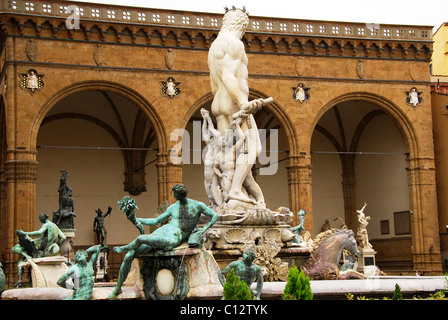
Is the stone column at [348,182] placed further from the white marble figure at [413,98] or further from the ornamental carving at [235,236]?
the ornamental carving at [235,236]

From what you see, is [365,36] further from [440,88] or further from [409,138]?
[440,88]

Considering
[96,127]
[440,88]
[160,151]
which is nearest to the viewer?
[160,151]

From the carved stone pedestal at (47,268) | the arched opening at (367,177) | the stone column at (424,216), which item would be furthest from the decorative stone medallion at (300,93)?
the carved stone pedestal at (47,268)

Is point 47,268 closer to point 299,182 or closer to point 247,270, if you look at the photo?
point 247,270

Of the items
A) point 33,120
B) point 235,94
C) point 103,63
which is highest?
point 103,63

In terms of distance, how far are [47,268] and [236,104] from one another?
14.9 feet

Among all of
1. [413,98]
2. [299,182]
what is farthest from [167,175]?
[413,98]

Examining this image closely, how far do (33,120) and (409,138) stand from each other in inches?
549

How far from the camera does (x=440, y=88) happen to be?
3612 centimetres

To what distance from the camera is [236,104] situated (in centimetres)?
1140

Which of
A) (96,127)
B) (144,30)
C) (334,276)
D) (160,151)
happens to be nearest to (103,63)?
(144,30)

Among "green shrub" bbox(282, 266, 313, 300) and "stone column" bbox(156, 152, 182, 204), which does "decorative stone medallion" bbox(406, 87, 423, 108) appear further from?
"green shrub" bbox(282, 266, 313, 300)

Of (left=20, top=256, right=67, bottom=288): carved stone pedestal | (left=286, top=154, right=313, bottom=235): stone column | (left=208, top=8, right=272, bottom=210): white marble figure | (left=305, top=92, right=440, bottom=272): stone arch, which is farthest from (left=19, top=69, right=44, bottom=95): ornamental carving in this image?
(left=208, top=8, right=272, bottom=210): white marble figure

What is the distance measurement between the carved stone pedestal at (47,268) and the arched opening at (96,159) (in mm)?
16474
